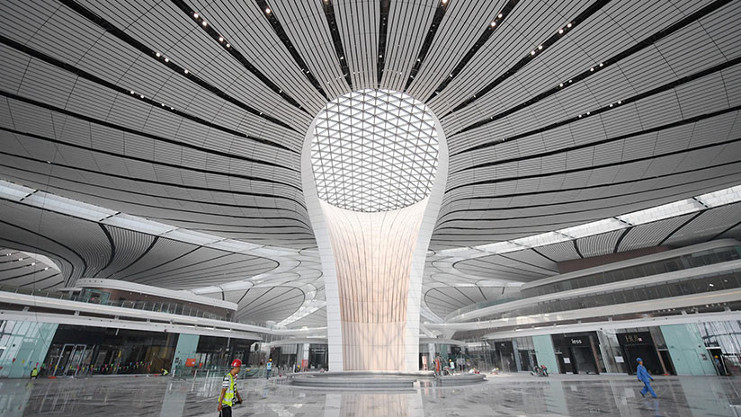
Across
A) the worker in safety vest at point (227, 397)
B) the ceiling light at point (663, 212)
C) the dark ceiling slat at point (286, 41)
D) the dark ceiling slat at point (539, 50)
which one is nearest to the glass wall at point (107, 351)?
the dark ceiling slat at point (286, 41)

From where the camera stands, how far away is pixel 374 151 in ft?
79.3

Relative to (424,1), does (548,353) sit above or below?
below

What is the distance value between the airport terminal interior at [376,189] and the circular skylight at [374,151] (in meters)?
0.20

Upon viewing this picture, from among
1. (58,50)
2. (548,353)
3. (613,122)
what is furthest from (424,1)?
(548,353)

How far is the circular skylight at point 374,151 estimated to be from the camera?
20.4m

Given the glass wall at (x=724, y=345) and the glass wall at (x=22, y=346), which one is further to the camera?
the glass wall at (x=22, y=346)

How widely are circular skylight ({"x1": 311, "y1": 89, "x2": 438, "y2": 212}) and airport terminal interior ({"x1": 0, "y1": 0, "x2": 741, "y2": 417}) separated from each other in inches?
7.8

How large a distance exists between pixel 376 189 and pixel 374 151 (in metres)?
4.50

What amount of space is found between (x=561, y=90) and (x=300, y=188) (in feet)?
47.2

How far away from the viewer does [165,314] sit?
3170 cm

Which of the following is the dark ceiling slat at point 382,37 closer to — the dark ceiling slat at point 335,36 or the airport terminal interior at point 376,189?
the airport terminal interior at point 376,189

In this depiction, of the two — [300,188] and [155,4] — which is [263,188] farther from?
[155,4]

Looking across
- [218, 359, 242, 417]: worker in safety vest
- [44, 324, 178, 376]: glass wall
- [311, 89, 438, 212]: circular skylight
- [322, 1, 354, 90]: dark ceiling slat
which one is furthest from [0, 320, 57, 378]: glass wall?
[322, 1, 354, 90]: dark ceiling slat

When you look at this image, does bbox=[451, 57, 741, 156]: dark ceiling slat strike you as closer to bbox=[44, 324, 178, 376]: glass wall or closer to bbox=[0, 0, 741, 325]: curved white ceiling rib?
bbox=[0, 0, 741, 325]: curved white ceiling rib
